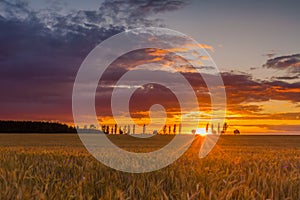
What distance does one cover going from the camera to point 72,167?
6406 mm

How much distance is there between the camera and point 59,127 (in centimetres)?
7738

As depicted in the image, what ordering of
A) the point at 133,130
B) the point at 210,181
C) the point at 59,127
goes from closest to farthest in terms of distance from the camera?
the point at 210,181
the point at 133,130
the point at 59,127

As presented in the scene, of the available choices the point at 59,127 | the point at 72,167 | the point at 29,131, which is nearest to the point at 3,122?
the point at 29,131

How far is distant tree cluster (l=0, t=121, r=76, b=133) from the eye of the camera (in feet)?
254

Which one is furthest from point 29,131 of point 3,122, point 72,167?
point 72,167

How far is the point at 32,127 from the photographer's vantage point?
A: 79000 millimetres

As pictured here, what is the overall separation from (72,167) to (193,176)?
2.34m

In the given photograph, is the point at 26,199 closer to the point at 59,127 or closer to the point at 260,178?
the point at 260,178

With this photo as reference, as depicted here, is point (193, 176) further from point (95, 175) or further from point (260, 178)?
point (95, 175)

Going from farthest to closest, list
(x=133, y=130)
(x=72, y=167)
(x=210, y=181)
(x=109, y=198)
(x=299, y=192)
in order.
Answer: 1. (x=133, y=130)
2. (x=72, y=167)
3. (x=210, y=181)
4. (x=299, y=192)
5. (x=109, y=198)

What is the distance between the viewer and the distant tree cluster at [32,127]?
3051 inches

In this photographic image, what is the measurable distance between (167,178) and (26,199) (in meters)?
2.40

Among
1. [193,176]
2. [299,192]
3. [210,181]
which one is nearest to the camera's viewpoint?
[299,192]

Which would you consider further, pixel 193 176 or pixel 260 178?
pixel 193 176
